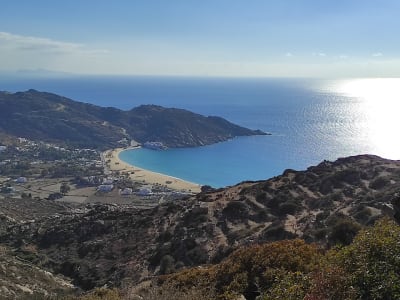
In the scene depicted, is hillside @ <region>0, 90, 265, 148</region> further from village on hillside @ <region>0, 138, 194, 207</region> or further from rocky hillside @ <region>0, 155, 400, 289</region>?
rocky hillside @ <region>0, 155, 400, 289</region>

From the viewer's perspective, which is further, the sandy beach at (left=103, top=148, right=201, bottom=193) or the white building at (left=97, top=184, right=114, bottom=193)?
the sandy beach at (left=103, top=148, right=201, bottom=193)

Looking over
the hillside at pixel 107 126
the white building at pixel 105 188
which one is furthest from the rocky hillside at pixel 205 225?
the hillside at pixel 107 126

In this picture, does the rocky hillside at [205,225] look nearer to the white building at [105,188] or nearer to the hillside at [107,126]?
the white building at [105,188]

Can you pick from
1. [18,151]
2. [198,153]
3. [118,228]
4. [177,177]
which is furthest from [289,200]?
[18,151]

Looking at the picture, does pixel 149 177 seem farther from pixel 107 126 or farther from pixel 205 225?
pixel 205 225

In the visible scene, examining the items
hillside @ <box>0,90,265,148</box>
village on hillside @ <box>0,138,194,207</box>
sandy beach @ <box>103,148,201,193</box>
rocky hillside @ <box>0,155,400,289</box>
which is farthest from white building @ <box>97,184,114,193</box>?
rocky hillside @ <box>0,155,400,289</box>

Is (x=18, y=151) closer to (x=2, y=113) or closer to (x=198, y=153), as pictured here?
(x=2, y=113)

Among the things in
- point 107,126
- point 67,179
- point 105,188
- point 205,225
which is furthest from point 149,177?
point 205,225
